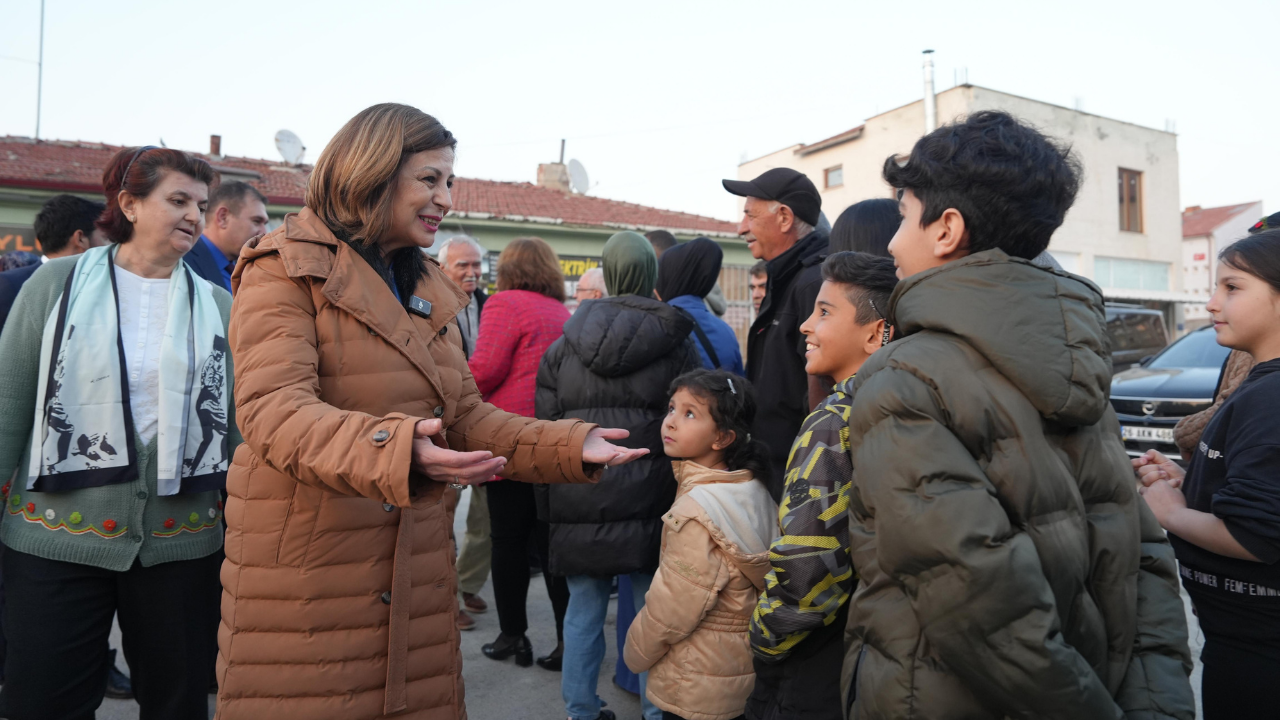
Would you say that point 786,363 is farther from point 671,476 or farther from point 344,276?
point 344,276

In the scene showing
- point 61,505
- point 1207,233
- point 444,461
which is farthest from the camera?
point 1207,233

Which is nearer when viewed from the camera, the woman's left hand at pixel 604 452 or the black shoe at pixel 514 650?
the woman's left hand at pixel 604 452

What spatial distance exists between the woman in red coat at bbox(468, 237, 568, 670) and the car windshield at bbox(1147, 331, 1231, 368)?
7.34m

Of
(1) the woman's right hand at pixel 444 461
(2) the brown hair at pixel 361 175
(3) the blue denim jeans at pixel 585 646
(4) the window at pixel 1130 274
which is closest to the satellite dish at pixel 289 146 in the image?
(3) the blue denim jeans at pixel 585 646

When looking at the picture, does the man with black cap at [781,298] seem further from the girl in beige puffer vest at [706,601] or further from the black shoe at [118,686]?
the black shoe at [118,686]

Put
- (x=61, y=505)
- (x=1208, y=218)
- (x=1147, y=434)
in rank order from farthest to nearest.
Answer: (x=1208, y=218) → (x=1147, y=434) → (x=61, y=505)

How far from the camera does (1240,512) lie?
77.8 inches

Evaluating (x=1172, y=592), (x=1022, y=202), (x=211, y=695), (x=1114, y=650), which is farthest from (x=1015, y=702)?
(x=211, y=695)

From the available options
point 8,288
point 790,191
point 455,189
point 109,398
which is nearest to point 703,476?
point 790,191

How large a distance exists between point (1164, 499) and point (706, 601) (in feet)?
4.49

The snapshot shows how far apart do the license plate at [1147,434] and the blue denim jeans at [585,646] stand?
5720mm

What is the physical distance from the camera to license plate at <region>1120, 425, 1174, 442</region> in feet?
23.6

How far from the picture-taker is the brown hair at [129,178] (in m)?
2.76

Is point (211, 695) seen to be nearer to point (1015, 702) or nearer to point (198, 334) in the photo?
point (198, 334)
